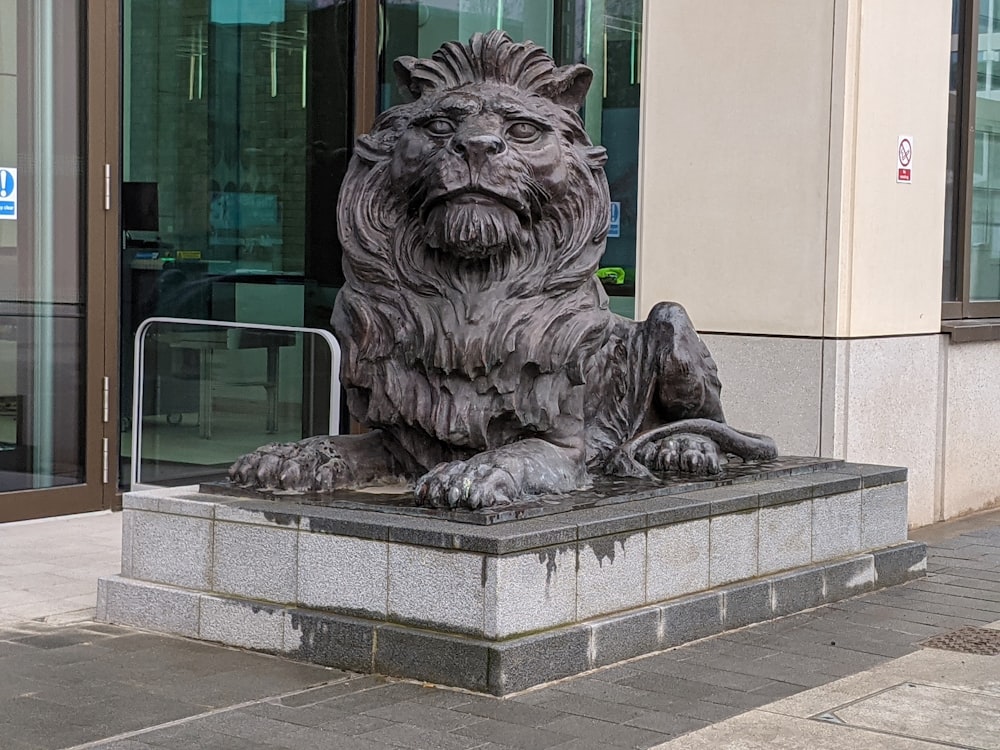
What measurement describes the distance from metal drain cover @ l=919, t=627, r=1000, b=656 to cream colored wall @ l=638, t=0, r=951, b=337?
9.67ft

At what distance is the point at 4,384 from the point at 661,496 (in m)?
4.73

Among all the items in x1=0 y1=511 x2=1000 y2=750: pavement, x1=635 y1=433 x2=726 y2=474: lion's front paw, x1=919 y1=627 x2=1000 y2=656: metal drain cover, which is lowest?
x1=919 y1=627 x2=1000 y2=656: metal drain cover

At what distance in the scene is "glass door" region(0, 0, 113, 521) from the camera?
377 inches

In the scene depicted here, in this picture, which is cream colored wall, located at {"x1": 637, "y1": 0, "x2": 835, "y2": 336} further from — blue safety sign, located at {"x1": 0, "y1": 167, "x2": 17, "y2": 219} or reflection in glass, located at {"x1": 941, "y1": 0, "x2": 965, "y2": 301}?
blue safety sign, located at {"x1": 0, "y1": 167, "x2": 17, "y2": 219}

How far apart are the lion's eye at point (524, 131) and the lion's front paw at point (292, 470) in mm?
1524

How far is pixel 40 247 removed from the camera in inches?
381

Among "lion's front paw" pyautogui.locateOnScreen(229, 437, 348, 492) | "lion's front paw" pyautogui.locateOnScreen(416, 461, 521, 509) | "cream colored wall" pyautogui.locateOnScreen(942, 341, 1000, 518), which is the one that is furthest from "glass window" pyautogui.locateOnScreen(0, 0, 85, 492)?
"cream colored wall" pyautogui.locateOnScreen(942, 341, 1000, 518)

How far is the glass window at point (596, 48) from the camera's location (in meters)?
11.1

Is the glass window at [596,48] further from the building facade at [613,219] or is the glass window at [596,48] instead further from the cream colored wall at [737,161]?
the cream colored wall at [737,161]

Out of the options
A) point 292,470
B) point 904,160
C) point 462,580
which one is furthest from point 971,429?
point 462,580

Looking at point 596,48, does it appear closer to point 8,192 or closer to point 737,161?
point 737,161

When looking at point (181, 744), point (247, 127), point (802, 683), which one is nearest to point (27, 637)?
point (181, 744)

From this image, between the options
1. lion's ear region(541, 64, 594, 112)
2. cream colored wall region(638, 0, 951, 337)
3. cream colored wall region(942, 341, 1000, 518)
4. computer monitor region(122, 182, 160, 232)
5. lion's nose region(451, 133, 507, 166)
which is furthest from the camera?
cream colored wall region(942, 341, 1000, 518)

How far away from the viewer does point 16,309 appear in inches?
377
